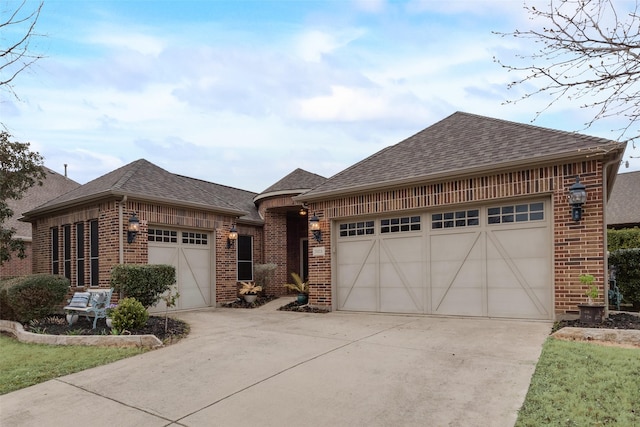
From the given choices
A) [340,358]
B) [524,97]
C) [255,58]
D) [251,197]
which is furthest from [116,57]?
[251,197]

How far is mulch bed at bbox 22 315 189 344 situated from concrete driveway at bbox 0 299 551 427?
0.59 m

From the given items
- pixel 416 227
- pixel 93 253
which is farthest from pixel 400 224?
pixel 93 253

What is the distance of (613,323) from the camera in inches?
267

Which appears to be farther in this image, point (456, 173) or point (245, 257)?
point (245, 257)

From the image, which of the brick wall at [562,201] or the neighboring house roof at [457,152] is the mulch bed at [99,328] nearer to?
the neighboring house roof at [457,152]

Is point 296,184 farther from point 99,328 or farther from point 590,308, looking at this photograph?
point 590,308

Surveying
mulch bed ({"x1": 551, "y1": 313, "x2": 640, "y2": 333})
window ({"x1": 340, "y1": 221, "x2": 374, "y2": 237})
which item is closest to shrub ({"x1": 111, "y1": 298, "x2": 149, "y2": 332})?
window ({"x1": 340, "y1": 221, "x2": 374, "y2": 237})

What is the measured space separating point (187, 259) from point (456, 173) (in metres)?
8.05

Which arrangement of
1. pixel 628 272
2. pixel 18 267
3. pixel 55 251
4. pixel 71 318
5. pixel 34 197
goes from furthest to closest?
1. pixel 34 197
2. pixel 18 267
3. pixel 55 251
4. pixel 628 272
5. pixel 71 318

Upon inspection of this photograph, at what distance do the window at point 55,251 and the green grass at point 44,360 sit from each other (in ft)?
18.8

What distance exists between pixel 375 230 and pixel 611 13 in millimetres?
7559

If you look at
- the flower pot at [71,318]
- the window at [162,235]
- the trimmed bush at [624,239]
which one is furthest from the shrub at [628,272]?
the flower pot at [71,318]

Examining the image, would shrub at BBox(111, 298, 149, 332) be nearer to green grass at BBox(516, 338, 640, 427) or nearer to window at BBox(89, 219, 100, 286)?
window at BBox(89, 219, 100, 286)

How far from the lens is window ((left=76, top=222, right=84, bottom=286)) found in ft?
38.2
